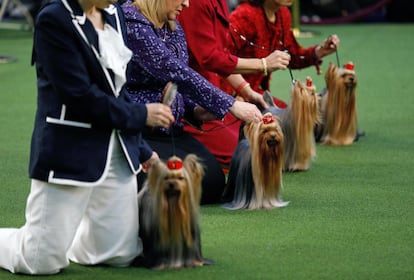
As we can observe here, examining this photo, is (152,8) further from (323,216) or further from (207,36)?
(323,216)

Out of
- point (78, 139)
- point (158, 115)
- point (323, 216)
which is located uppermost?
point (158, 115)

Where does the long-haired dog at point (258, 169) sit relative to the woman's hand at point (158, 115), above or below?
below

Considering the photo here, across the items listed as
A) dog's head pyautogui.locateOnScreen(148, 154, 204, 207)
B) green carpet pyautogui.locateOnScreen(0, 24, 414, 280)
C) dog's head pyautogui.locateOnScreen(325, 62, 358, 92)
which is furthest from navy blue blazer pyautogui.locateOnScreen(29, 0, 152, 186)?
dog's head pyautogui.locateOnScreen(325, 62, 358, 92)

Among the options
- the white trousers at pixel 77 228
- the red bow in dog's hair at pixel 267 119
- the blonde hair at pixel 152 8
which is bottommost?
the white trousers at pixel 77 228

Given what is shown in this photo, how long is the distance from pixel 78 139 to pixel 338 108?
3.24 m

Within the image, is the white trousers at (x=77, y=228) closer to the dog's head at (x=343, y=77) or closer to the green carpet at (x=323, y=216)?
the green carpet at (x=323, y=216)

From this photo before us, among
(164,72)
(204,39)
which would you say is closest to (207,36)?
(204,39)

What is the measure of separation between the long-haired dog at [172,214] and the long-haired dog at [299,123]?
6.30 feet

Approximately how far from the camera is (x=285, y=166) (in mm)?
5898

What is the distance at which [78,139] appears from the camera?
3.75 meters

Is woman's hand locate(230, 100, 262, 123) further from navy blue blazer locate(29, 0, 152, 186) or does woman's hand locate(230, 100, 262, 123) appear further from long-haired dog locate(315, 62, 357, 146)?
long-haired dog locate(315, 62, 357, 146)

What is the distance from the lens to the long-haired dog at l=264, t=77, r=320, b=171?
18.8 feet

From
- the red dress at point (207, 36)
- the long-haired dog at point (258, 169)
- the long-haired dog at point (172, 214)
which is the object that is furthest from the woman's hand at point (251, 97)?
the long-haired dog at point (172, 214)

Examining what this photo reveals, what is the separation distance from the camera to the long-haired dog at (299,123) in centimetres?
572
